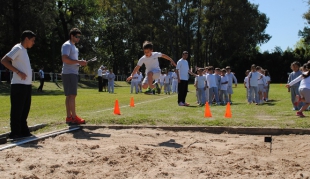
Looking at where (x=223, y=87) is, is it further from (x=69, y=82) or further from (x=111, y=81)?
(x=111, y=81)

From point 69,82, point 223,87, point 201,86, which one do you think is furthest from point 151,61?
point 223,87

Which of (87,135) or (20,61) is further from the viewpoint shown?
(87,135)

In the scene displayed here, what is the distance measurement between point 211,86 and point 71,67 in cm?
921

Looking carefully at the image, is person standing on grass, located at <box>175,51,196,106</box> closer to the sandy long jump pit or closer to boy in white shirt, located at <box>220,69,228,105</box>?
boy in white shirt, located at <box>220,69,228,105</box>

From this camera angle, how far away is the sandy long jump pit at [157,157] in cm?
501

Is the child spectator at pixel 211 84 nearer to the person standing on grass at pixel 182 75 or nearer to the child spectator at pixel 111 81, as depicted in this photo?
the person standing on grass at pixel 182 75

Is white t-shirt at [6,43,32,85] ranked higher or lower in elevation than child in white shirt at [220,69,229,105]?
higher

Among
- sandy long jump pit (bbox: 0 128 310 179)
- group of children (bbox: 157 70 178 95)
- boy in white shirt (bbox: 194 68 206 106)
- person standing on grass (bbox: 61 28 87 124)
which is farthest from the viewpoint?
group of children (bbox: 157 70 178 95)

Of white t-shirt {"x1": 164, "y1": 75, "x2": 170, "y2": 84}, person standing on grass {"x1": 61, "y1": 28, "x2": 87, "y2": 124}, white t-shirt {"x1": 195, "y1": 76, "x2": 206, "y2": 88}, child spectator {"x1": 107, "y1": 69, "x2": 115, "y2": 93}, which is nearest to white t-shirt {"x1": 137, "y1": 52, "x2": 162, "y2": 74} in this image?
person standing on grass {"x1": 61, "y1": 28, "x2": 87, "y2": 124}

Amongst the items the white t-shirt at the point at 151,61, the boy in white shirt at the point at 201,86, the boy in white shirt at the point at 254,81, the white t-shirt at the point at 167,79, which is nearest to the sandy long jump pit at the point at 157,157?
the white t-shirt at the point at 151,61

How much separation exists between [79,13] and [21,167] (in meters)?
48.5

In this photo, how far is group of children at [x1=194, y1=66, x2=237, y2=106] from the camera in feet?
55.8

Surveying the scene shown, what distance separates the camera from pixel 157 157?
590 centimetres

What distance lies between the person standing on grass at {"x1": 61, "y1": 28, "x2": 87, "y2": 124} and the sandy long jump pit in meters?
1.23
